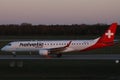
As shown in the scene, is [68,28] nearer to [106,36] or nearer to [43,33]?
[43,33]

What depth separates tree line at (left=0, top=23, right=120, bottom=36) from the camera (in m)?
152

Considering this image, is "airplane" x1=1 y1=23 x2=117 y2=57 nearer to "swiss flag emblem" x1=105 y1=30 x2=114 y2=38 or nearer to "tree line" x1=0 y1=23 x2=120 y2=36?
"swiss flag emblem" x1=105 y1=30 x2=114 y2=38

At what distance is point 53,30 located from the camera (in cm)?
15888

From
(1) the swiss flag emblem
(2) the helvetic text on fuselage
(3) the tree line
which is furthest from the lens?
(3) the tree line

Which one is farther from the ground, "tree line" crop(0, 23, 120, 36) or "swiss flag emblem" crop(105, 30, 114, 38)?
"swiss flag emblem" crop(105, 30, 114, 38)

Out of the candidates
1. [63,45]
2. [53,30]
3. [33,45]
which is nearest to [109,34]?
[63,45]

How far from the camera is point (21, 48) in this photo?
52.8 metres

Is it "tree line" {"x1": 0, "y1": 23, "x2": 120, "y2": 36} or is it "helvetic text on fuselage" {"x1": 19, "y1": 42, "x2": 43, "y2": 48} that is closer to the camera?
"helvetic text on fuselage" {"x1": 19, "y1": 42, "x2": 43, "y2": 48}

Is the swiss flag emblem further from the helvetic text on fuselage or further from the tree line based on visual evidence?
the tree line

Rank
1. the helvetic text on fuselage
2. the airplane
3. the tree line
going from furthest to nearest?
1. the tree line
2. the helvetic text on fuselage
3. the airplane

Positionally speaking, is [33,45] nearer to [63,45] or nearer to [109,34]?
[63,45]

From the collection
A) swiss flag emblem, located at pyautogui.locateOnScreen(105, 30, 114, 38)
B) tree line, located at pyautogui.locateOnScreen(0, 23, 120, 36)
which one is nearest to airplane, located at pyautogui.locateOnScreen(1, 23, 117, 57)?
swiss flag emblem, located at pyautogui.locateOnScreen(105, 30, 114, 38)

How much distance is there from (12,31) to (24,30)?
15.7 feet
